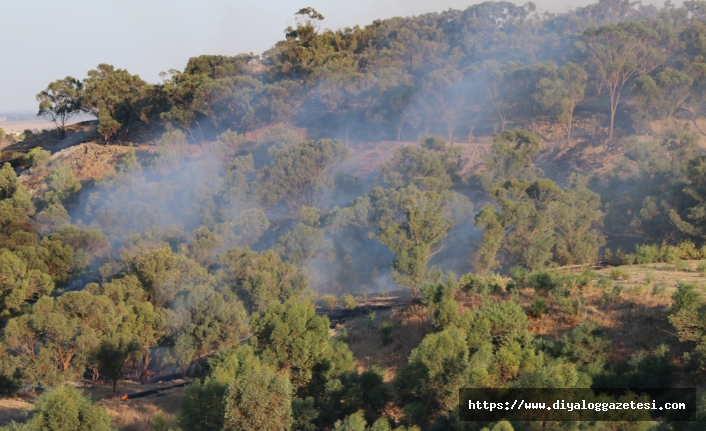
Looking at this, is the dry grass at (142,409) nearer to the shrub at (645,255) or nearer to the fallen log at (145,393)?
the fallen log at (145,393)

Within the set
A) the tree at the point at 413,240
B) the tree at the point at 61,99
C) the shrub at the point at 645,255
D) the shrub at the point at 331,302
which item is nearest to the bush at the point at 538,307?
the tree at the point at 413,240

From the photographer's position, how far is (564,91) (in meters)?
32.7

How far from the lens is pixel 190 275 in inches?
680

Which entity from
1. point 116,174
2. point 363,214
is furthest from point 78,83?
point 363,214

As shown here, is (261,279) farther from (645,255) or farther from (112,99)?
(112,99)

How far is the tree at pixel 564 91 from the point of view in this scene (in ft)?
106

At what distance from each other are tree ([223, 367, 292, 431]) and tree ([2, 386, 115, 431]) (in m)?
2.12

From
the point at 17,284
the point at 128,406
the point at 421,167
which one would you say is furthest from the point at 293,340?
the point at 421,167

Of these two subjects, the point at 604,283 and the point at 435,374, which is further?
the point at 604,283

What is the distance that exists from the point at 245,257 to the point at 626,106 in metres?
28.3

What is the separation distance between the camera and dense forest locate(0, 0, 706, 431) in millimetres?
9023

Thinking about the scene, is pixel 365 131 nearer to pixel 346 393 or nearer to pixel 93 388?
pixel 93 388

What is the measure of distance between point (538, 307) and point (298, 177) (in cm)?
2024

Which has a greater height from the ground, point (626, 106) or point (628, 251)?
point (626, 106)
